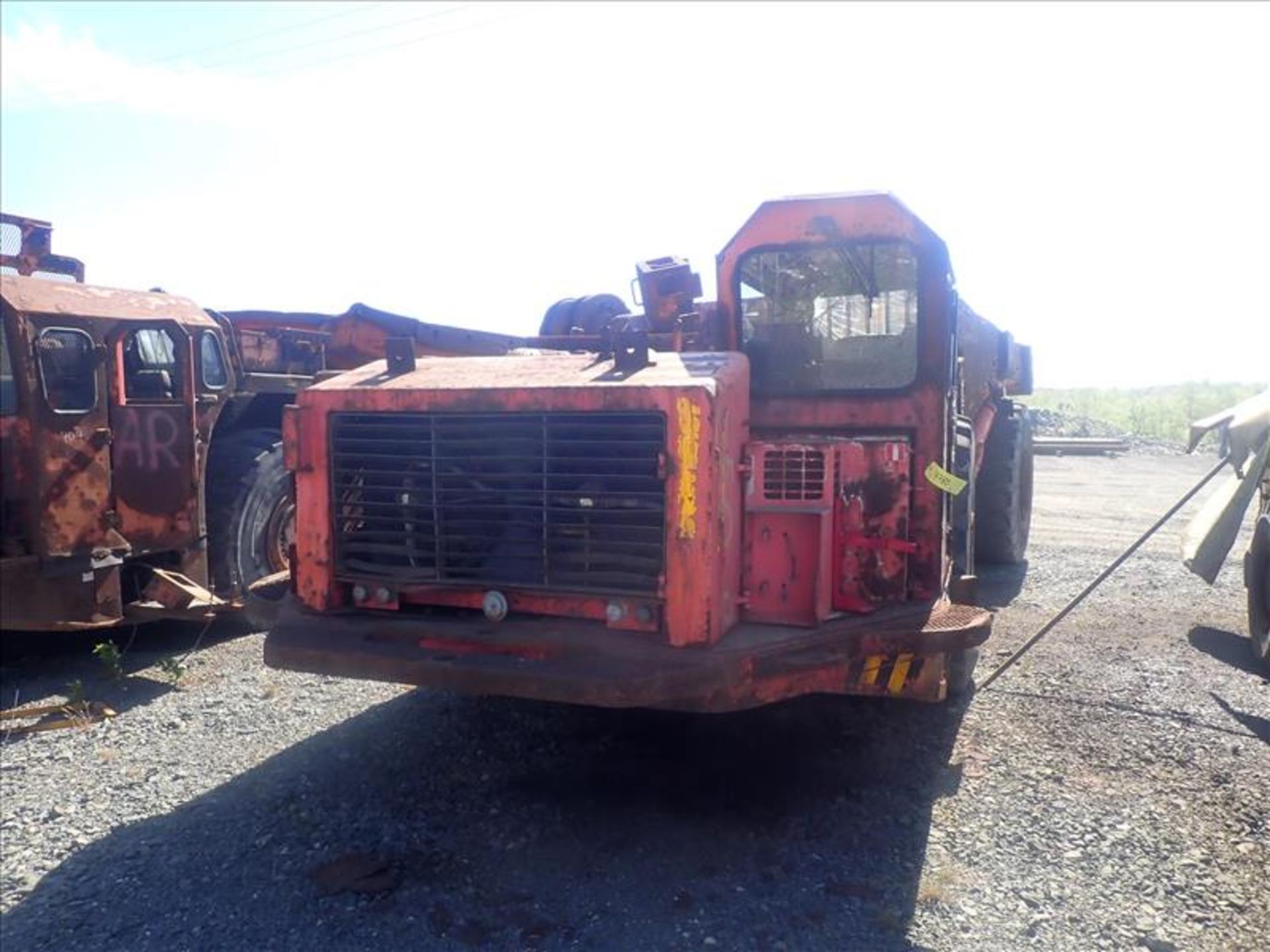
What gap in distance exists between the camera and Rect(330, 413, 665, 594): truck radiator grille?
3896 millimetres

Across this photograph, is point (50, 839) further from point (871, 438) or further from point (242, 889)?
point (871, 438)

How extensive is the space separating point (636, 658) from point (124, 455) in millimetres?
4162

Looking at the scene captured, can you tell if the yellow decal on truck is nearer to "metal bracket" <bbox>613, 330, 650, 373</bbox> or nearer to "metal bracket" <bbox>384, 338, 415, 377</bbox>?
"metal bracket" <bbox>613, 330, 650, 373</bbox>

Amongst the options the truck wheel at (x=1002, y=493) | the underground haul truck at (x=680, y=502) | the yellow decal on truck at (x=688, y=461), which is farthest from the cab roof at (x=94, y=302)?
the truck wheel at (x=1002, y=493)

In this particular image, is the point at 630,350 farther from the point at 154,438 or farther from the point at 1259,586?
the point at 1259,586

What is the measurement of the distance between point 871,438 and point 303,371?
20.2ft

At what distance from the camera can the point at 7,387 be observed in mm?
5762

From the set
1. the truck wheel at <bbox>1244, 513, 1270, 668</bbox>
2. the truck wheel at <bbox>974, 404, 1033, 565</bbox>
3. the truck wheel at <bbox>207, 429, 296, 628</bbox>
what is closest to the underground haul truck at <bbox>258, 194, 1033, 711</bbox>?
the truck wheel at <bbox>207, 429, 296, 628</bbox>

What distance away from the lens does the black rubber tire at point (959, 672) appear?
182 inches

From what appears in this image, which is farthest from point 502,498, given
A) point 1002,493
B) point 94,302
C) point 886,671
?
point 1002,493

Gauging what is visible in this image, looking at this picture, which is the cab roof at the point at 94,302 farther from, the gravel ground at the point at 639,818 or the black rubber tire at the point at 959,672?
the black rubber tire at the point at 959,672

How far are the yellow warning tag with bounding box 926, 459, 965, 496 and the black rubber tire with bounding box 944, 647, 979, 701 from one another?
736 millimetres

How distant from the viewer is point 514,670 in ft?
12.4

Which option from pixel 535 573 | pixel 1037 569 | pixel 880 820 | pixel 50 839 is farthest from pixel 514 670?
pixel 1037 569
